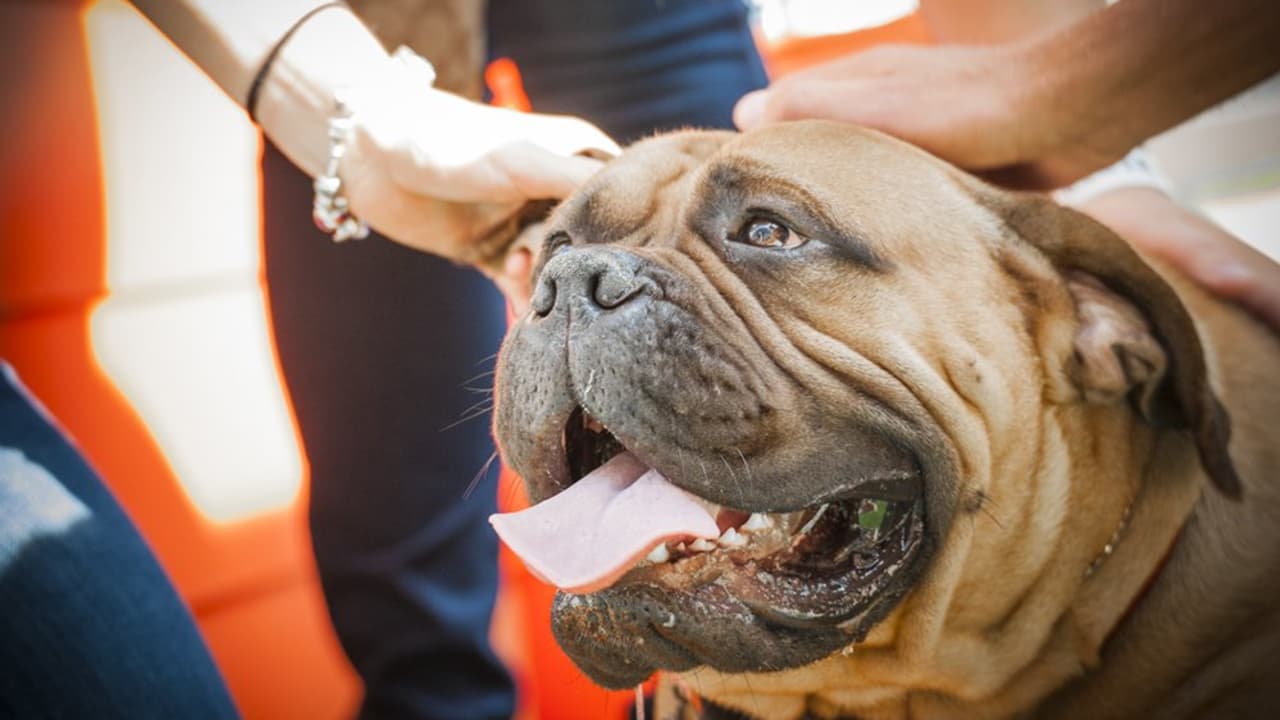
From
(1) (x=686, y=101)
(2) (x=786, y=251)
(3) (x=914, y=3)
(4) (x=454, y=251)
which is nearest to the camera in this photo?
(2) (x=786, y=251)

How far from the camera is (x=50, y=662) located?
144 cm

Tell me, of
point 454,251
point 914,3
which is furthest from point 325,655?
point 914,3

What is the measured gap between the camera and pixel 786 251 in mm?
1545

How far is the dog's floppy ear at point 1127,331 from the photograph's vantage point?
4.79 feet

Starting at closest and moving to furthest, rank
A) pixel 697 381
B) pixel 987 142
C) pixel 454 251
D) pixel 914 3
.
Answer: pixel 697 381, pixel 987 142, pixel 454 251, pixel 914 3

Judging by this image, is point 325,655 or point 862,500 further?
point 325,655

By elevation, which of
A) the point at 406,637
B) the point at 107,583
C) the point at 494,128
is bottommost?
the point at 406,637

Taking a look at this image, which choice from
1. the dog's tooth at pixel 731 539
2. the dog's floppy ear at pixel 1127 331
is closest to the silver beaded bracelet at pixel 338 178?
the dog's tooth at pixel 731 539

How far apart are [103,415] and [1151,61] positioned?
9.30 ft

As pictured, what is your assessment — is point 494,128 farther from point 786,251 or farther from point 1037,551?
point 1037,551

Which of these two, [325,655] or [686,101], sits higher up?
[686,101]

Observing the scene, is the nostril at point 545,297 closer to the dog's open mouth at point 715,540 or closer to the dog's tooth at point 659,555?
the dog's open mouth at point 715,540

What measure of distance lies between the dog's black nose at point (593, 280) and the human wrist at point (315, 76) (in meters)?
0.87

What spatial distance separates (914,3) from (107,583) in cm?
280
